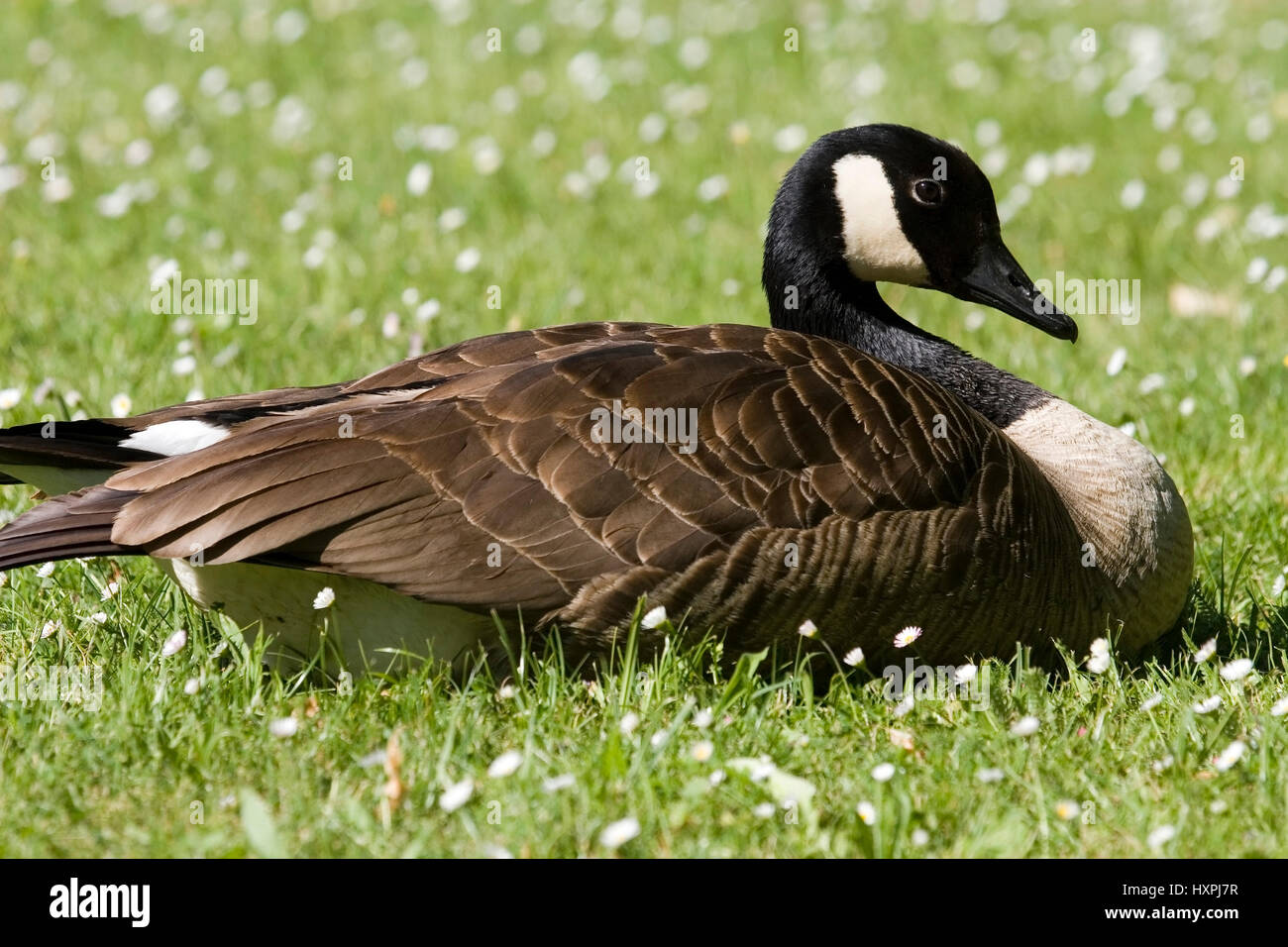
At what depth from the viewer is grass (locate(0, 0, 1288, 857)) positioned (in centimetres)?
334

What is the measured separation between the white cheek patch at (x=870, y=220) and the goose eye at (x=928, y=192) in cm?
8

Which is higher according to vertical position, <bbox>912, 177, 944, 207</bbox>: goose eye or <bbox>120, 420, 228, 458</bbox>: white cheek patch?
<bbox>912, 177, 944, 207</bbox>: goose eye

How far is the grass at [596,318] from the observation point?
11.0 ft

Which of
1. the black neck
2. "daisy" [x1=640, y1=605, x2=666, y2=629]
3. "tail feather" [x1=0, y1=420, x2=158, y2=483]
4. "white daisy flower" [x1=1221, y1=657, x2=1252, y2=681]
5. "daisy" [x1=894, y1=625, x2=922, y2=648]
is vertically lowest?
"white daisy flower" [x1=1221, y1=657, x2=1252, y2=681]

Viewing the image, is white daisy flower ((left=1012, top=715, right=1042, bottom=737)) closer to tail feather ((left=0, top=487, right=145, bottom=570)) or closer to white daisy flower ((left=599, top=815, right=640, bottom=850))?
white daisy flower ((left=599, top=815, right=640, bottom=850))

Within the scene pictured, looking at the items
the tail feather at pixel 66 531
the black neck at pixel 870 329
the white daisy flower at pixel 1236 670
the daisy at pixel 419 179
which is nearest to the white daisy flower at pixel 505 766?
the tail feather at pixel 66 531

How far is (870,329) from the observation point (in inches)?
187

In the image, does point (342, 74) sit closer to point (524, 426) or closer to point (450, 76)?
point (450, 76)

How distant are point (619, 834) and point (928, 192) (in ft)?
7.67

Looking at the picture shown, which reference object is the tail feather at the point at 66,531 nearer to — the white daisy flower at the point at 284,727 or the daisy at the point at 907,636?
the white daisy flower at the point at 284,727

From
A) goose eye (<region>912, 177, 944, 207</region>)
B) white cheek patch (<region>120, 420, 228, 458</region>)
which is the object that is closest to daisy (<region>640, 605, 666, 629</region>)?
white cheek patch (<region>120, 420, 228, 458</region>)

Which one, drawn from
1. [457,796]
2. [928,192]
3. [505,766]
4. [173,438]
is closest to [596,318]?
[928,192]

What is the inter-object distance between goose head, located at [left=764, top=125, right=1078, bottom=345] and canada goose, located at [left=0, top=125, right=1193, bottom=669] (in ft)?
1.95

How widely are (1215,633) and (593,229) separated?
13.3 feet
